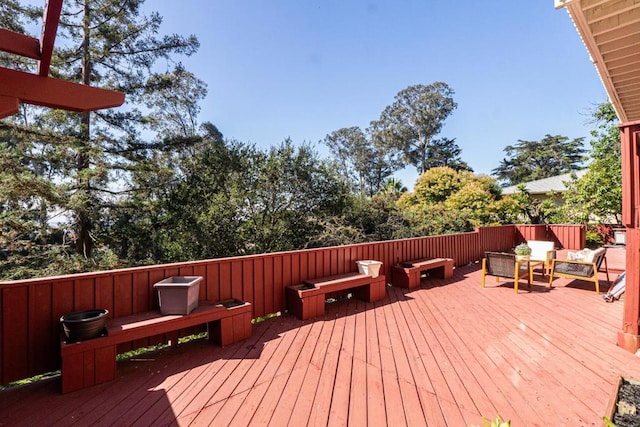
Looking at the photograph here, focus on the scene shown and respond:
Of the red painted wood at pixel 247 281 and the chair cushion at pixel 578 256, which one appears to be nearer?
the red painted wood at pixel 247 281

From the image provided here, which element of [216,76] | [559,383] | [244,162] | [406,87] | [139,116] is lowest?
[559,383]

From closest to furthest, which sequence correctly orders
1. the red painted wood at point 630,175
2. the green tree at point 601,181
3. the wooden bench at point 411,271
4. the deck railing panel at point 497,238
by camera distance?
1. the red painted wood at point 630,175
2. the wooden bench at point 411,271
3. the deck railing panel at point 497,238
4. the green tree at point 601,181

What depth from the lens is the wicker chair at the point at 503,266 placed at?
4.73 m

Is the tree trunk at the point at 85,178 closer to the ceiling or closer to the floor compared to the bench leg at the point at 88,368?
closer to the ceiling

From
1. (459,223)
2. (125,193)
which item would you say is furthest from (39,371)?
(459,223)

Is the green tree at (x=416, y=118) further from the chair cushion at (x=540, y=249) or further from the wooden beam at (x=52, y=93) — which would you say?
the wooden beam at (x=52, y=93)

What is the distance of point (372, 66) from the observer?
43.4 ft

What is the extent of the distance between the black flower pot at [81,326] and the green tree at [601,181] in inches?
534

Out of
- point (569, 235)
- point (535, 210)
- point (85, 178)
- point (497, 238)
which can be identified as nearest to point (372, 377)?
point (497, 238)

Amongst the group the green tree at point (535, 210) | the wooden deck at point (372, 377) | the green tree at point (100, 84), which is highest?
the green tree at point (100, 84)

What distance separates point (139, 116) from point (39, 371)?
842 cm

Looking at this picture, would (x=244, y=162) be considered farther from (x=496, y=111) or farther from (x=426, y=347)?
(x=496, y=111)

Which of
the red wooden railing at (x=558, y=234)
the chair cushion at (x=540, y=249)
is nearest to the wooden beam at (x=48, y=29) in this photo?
the chair cushion at (x=540, y=249)

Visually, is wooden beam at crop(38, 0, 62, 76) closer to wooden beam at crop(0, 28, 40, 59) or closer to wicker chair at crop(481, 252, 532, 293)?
wooden beam at crop(0, 28, 40, 59)
